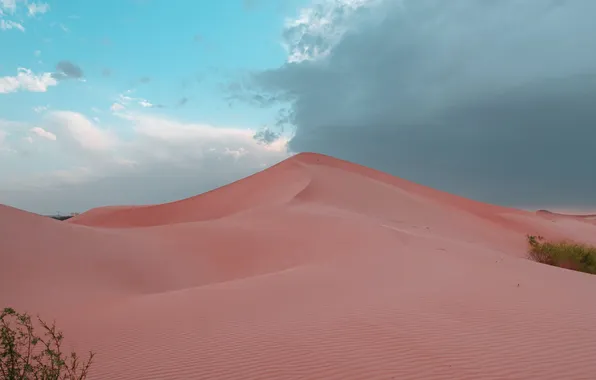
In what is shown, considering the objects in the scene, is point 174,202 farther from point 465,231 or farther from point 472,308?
point 472,308

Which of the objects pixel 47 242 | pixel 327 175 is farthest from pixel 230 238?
pixel 327 175

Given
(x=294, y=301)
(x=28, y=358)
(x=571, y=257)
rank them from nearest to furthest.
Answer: (x=28, y=358) → (x=294, y=301) → (x=571, y=257)

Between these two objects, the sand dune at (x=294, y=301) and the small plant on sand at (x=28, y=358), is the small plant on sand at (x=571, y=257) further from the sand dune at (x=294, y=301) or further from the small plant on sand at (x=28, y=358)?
the small plant on sand at (x=28, y=358)

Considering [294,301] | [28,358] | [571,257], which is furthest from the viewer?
[571,257]

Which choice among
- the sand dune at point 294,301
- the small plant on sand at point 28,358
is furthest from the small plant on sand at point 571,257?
the small plant on sand at point 28,358

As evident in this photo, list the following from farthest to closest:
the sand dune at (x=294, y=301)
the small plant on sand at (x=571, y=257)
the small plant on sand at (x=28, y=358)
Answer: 1. the small plant on sand at (x=571, y=257)
2. the sand dune at (x=294, y=301)
3. the small plant on sand at (x=28, y=358)

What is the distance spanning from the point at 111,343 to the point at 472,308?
5.85 metres

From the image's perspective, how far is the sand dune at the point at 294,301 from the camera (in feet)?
18.9

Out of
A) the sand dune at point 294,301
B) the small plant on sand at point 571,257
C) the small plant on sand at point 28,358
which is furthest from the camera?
the small plant on sand at point 571,257

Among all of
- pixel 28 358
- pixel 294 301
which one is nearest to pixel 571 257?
pixel 294 301

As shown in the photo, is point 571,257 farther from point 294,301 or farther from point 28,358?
point 28,358

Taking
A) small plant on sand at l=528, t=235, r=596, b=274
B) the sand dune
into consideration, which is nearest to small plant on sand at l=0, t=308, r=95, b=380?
the sand dune

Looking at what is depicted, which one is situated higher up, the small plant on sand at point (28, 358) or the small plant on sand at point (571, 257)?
the small plant on sand at point (571, 257)

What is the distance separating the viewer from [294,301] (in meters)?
8.81
